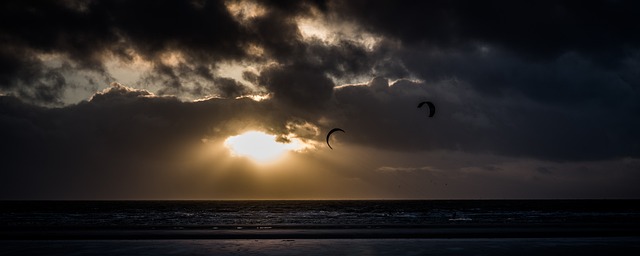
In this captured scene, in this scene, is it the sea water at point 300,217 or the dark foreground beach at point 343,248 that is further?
the sea water at point 300,217

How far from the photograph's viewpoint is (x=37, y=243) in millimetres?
24641

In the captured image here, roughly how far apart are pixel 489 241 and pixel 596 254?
5.64m

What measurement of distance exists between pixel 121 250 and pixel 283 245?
22.0ft

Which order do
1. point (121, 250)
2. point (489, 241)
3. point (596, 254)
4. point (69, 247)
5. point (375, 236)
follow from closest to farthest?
point (596, 254) < point (121, 250) < point (69, 247) < point (489, 241) < point (375, 236)

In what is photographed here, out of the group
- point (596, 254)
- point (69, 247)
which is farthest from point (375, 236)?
point (69, 247)

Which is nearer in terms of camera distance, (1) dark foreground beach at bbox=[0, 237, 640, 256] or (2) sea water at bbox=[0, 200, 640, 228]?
(1) dark foreground beach at bbox=[0, 237, 640, 256]

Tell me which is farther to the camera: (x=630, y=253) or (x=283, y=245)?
(x=283, y=245)

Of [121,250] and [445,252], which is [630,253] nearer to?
[445,252]

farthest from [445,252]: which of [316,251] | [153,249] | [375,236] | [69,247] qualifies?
[69,247]

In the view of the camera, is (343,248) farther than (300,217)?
No

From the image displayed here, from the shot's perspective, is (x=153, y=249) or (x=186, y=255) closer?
(x=186, y=255)

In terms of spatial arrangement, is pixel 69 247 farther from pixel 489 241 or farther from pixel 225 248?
pixel 489 241

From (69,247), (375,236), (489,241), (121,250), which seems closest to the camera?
(121,250)

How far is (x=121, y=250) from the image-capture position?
20.7 metres
